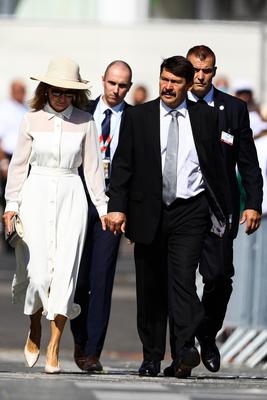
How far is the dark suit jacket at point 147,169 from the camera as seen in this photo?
37.9 ft

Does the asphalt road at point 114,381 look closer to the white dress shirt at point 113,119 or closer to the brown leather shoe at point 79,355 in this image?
the brown leather shoe at point 79,355

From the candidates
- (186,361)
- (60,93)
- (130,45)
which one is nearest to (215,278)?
(186,361)

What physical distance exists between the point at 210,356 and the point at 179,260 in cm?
84

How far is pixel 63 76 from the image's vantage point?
38.7 ft

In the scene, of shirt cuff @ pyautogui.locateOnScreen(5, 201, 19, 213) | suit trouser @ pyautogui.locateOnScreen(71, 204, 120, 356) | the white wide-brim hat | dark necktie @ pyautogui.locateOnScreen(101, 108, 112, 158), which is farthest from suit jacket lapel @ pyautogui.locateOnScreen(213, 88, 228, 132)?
shirt cuff @ pyautogui.locateOnScreen(5, 201, 19, 213)

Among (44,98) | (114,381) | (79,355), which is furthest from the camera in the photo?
(79,355)

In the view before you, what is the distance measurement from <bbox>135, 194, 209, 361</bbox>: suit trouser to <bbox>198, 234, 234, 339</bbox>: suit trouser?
0.38ft

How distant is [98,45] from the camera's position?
27.2 meters

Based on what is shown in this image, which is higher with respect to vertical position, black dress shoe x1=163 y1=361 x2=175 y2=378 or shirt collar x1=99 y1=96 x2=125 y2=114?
shirt collar x1=99 y1=96 x2=125 y2=114

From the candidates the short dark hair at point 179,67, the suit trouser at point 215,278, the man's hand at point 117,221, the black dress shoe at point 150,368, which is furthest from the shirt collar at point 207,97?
the black dress shoe at point 150,368

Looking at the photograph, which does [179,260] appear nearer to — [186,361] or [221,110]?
[186,361]

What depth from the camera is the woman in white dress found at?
11703mm

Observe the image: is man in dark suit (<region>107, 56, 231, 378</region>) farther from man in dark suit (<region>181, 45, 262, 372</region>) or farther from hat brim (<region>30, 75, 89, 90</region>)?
hat brim (<region>30, 75, 89, 90</region>)

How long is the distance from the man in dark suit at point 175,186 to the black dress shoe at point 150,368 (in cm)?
23
